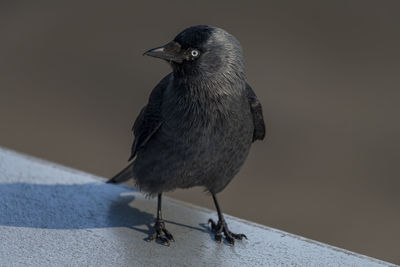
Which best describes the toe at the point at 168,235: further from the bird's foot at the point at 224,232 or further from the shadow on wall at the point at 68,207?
the bird's foot at the point at 224,232

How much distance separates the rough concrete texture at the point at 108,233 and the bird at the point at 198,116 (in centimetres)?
24

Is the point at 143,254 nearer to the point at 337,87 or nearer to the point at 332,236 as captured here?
the point at 332,236

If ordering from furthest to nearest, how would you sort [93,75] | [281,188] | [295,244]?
[93,75] < [281,188] < [295,244]

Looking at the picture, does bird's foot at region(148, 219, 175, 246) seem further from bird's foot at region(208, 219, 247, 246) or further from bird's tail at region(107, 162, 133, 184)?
bird's tail at region(107, 162, 133, 184)

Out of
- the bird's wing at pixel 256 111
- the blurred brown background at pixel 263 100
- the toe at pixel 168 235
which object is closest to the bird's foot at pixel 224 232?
the toe at pixel 168 235

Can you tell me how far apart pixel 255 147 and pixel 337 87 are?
2.24 metres

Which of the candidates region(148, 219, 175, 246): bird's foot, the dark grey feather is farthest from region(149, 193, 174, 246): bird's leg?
the dark grey feather

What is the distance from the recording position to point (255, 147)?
30.5 feet

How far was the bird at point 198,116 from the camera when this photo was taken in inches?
151

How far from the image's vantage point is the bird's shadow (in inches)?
164

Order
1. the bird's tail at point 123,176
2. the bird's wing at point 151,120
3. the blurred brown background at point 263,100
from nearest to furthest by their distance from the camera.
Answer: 1. the bird's wing at point 151,120
2. the bird's tail at point 123,176
3. the blurred brown background at point 263,100

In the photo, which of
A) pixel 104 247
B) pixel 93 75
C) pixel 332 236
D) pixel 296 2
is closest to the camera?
pixel 104 247

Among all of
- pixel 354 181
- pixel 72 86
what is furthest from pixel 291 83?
pixel 72 86

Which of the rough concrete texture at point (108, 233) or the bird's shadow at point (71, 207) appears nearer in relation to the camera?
the rough concrete texture at point (108, 233)
